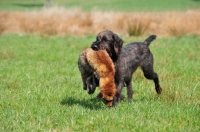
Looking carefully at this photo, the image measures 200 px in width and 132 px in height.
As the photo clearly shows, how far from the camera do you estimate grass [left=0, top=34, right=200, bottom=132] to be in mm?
6066

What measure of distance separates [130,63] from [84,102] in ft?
3.70

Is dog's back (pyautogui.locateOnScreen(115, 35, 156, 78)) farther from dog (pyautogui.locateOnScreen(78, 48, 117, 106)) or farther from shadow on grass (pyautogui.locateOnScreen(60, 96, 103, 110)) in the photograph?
dog (pyautogui.locateOnScreen(78, 48, 117, 106))

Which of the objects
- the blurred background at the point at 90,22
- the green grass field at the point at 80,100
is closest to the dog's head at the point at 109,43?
the green grass field at the point at 80,100

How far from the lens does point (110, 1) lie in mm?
62844

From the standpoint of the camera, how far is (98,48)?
6.39 meters

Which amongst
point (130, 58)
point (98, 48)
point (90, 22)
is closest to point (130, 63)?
point (130, 58)

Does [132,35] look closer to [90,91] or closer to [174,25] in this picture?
[174,25]

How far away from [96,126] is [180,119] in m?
1.32

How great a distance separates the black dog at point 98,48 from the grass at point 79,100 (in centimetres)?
46

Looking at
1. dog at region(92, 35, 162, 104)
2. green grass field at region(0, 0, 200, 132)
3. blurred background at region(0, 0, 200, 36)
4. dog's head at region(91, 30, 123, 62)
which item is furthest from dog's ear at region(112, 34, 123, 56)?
blurred background at region(0, 0, 200, 36)

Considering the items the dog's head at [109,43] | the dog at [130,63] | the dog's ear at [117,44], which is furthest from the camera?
the dog at [130,63]

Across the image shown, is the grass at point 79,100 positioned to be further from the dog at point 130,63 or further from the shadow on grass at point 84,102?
the dog at point 130,63

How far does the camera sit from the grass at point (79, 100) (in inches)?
239

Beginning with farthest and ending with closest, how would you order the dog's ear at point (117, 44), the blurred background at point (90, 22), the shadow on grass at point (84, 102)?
1. the blurred background at point (90, 22)
2. the shadow on grass at point (84, 102)
3. the dog's ear at point (117, 44)
